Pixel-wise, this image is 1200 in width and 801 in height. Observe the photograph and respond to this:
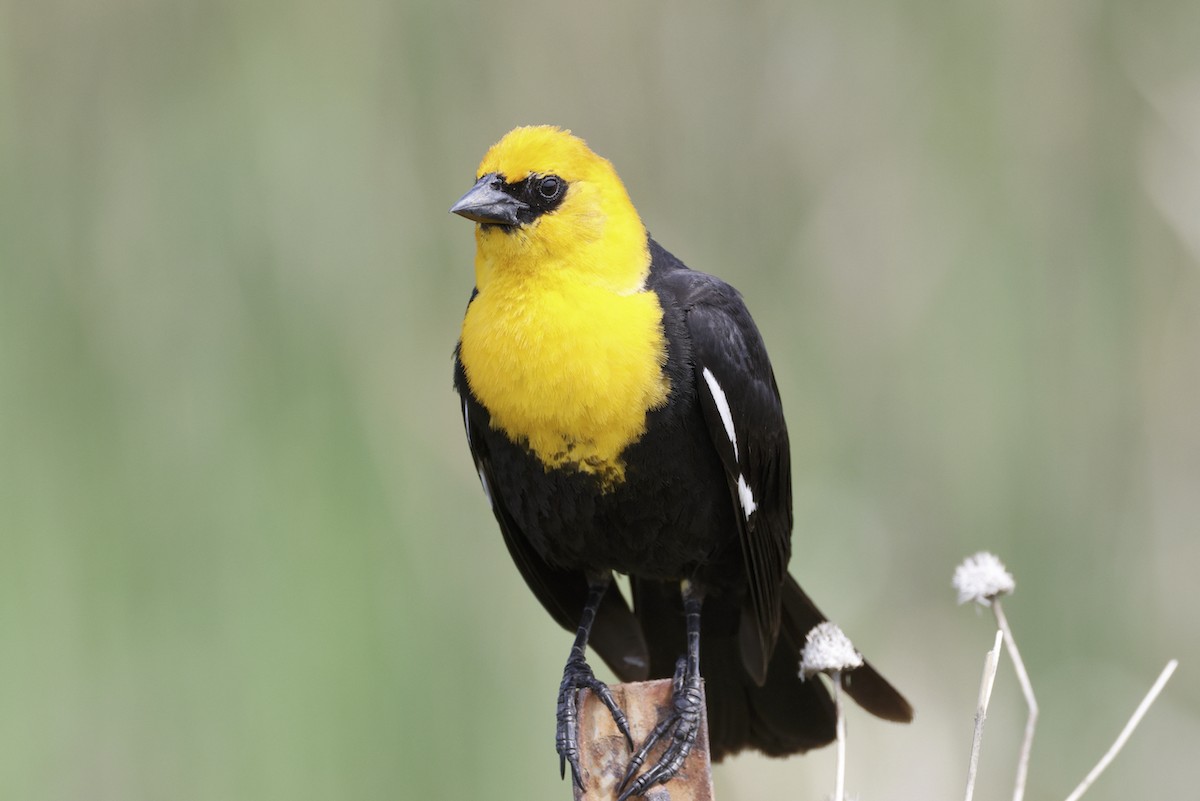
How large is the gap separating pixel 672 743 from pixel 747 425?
1.72ft

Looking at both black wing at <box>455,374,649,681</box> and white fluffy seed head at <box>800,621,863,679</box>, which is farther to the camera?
black wing at <box>455,374,649,681</box>

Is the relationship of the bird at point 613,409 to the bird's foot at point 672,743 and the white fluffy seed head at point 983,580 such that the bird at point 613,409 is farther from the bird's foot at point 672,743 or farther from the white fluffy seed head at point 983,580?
the white fluffy seed head at point 983,580

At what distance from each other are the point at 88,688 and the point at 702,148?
1.63m

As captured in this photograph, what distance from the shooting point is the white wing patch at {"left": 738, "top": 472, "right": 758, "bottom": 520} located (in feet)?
7.16

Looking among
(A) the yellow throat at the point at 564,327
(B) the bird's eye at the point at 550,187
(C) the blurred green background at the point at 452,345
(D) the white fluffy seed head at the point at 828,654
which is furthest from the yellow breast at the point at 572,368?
(C) the blurred green background at the point at 452,345

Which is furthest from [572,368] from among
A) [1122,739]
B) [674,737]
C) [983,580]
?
[1122,739]

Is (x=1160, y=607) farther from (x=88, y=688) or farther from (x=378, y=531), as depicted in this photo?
(x=88, y=688)

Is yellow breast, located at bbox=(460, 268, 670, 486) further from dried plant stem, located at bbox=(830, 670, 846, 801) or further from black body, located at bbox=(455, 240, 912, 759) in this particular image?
dried plant stem, located at bbox=(830, 670, 846, 801)

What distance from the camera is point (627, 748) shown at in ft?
6.11

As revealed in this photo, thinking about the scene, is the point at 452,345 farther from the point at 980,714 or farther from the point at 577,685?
the point at 980,714

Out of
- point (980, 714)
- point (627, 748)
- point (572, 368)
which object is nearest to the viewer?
point (980, 714)

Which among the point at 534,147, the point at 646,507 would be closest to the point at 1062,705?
the point at 646,507

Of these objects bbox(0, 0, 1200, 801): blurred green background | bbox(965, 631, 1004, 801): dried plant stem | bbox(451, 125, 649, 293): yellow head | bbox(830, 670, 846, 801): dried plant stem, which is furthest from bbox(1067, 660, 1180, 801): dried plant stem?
bbox(0, 0, 1200, 801): blurred green background

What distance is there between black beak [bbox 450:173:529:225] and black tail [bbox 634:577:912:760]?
80cm
